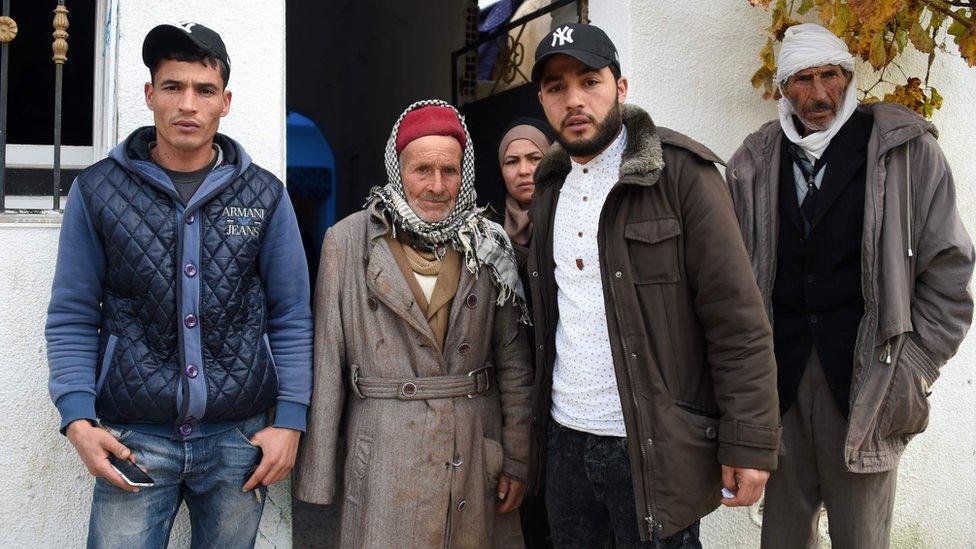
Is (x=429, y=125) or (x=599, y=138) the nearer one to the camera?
(x=599, y=138)

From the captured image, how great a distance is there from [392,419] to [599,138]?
3.44 feet

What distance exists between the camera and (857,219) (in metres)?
2.56

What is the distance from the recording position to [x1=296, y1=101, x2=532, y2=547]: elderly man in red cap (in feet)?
7.71

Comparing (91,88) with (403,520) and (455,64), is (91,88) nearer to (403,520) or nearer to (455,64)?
(403,520)

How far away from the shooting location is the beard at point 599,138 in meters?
2.21

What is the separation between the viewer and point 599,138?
7.26 ft

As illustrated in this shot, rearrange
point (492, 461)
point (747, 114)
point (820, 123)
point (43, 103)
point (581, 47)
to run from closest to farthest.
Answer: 1. point (581, 47)
2. point (492, 461)
3. point (820, 123)
4. point (43, 103)
5. point (747, 114)

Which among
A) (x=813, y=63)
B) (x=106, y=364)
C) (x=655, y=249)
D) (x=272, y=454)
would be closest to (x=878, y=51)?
(x=813, y=63)

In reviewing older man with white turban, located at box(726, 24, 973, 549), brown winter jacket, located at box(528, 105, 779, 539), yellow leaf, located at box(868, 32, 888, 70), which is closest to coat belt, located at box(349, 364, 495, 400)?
brown winter jacket, located at box(528, 105, 779, 539)

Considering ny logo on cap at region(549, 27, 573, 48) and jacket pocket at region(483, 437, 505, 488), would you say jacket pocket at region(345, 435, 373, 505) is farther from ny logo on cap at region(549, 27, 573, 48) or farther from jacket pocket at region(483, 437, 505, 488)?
ny logo on cap at region(549, 27, 573, 48)

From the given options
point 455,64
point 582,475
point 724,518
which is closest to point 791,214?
point 582,475

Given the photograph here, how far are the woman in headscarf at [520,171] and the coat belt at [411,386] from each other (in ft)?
2.62

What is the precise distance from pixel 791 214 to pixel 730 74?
114 cm

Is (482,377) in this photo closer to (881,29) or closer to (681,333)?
(681,333)
